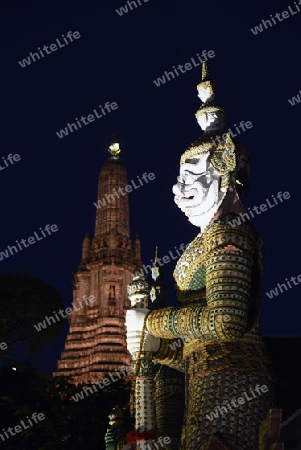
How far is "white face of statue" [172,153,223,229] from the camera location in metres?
5.99

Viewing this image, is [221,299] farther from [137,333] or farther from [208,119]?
[208,119]

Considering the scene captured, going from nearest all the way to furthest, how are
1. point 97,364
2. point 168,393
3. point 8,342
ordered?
point 168,393 < point 8,342 < point 97,364

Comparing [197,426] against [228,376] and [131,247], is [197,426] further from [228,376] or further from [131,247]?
[131,247]

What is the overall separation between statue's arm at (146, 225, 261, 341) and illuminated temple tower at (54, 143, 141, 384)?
2870 cm

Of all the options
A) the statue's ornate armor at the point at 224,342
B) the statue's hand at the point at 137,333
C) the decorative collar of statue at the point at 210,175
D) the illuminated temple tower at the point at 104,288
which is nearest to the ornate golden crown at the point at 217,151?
the decorative collar of statue at the point at 210,175

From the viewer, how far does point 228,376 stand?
5191 millimetres

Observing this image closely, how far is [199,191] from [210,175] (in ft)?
0.61

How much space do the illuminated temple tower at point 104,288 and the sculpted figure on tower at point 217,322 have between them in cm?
2833

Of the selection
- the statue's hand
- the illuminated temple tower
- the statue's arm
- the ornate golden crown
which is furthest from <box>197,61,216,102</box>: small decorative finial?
the illuminated temple tower

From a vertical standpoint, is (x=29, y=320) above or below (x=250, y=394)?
above

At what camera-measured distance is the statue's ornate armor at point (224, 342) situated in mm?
5062

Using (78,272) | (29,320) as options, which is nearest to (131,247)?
(78,272)

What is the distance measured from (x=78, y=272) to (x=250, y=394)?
1425 inches

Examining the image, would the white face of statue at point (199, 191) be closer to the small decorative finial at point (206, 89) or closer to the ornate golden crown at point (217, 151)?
the ornate golden crown at point (217, 151)
